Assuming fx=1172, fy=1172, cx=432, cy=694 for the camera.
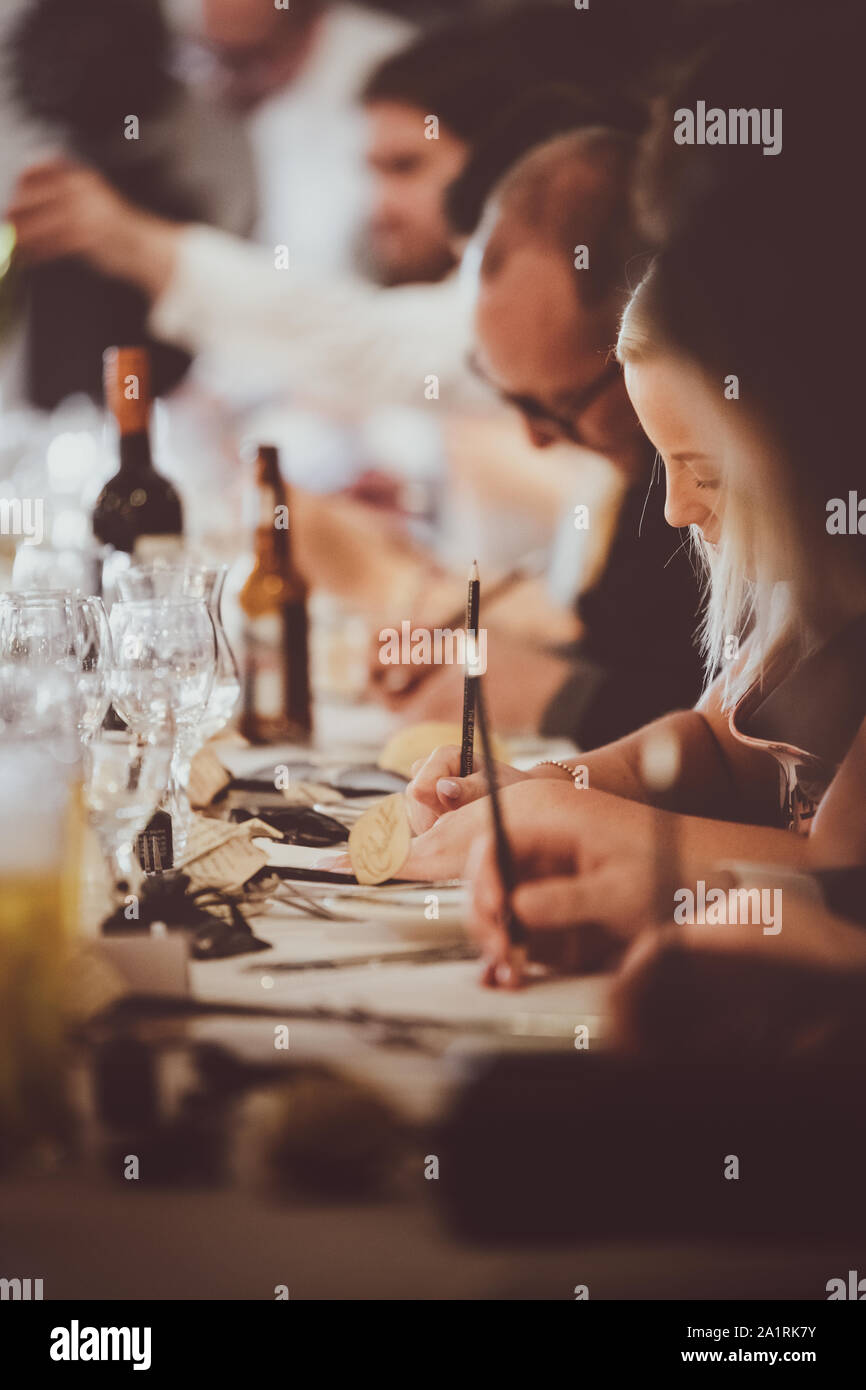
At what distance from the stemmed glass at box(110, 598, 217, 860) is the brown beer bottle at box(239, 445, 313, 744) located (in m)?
0.52

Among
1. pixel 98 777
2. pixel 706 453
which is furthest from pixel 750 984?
pixel 706 453

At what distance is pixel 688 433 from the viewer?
0.94 m

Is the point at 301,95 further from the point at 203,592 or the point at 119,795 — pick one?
the point at 119,795

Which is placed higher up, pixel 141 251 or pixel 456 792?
pixel 141 251

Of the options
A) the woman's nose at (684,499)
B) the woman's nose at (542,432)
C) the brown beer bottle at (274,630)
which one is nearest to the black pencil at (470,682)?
the woman's nose at (684,499)

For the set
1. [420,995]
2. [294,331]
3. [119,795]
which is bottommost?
[420,995]

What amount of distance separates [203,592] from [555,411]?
3.34ft

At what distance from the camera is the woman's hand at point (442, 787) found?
2.71ft

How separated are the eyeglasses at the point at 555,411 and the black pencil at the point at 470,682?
104cm

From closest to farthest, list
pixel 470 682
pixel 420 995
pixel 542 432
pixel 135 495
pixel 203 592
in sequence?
pixel 420 995 < pixel 470 682 < pixel 203 592 < pixel 135 495 < pixel 542 432

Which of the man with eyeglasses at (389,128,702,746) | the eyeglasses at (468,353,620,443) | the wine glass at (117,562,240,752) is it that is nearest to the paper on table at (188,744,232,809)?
the wine glass at (117,562,240,752)

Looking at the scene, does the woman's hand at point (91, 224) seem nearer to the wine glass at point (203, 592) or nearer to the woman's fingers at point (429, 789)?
the wine glass at point (203, 592)

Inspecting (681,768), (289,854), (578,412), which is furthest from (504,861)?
Result: (578,412)
